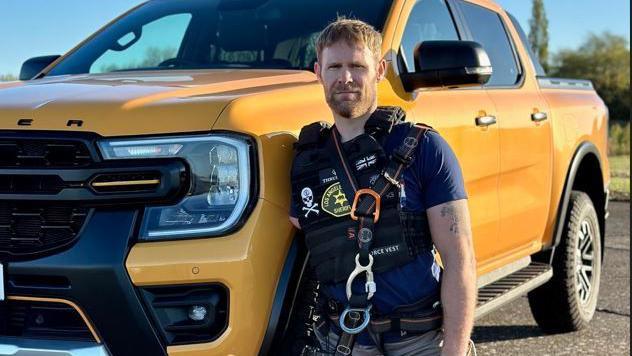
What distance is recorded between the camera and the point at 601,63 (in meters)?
63.3

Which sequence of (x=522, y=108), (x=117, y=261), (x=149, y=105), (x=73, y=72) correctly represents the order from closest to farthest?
(x=117, y=261), (x=149, y=105), (x=73, y=72), (x=522, y=108)

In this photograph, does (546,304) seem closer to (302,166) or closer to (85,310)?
(302,166)

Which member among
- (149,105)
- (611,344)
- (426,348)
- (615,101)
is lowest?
(615,101)

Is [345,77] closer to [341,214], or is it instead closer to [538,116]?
[341,214]

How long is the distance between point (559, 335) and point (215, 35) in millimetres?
2995

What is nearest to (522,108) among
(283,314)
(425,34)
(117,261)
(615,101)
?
(425,34)

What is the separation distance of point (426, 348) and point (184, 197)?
0.88 m

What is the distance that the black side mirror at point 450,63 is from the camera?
3314 millimetres

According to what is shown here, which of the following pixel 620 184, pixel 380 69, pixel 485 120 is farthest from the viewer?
pixel 620 184

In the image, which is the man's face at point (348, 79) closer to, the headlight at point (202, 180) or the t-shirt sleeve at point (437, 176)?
the t-shirt sleeve at point (437, 176)

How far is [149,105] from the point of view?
2516 mm

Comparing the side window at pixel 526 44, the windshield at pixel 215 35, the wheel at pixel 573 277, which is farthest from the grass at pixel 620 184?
the windshield at pixel 215 35

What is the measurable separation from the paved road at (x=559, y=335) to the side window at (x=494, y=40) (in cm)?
160

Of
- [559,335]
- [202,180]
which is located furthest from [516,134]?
[202,180]
